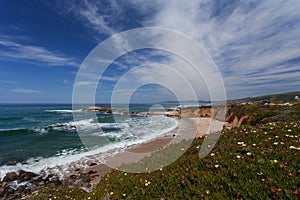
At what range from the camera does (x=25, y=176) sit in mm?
15945

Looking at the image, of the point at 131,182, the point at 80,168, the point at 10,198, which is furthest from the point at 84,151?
the point at 131,182

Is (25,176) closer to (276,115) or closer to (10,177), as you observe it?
(10,177)

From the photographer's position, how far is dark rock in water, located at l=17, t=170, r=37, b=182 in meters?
15.6

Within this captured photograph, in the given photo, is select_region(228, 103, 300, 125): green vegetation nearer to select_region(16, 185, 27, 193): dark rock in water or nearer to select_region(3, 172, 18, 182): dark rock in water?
select_region(16, 185, 27, 193): dark rock in water

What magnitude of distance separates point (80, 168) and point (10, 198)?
611cm

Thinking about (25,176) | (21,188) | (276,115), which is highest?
(276,115)

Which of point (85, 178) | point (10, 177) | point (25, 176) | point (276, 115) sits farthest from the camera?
point (276, 115)

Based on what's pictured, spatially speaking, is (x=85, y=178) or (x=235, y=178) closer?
(x=235, y=178)

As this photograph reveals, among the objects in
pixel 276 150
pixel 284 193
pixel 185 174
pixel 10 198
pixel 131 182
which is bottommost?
pixel 10 198

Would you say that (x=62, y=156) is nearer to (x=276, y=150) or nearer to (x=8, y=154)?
(x=8, y=154)

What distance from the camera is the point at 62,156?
22047mm

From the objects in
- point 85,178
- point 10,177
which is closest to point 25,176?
point 10,177

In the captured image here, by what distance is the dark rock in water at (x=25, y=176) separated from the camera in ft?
51.1

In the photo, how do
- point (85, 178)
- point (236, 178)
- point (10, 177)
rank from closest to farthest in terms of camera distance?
point (236, 178) < point (85, 178) < point (10, 177)
